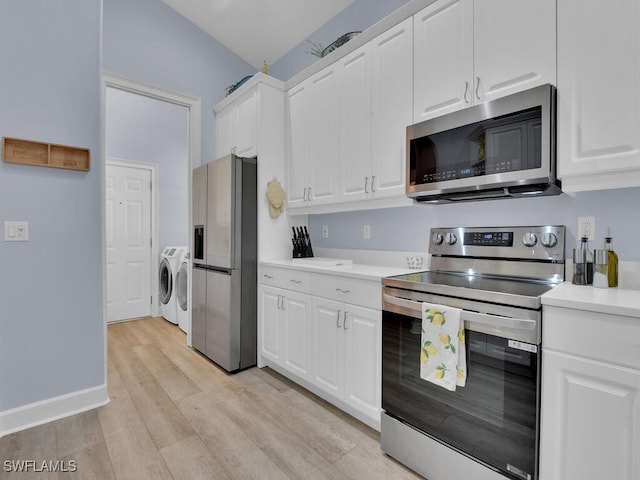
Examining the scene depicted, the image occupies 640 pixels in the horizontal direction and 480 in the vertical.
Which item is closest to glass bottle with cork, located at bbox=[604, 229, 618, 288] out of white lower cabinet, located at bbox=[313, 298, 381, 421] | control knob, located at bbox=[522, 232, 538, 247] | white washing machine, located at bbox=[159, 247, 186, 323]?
control knob, located at bbox=[522, 232, 538, 247]

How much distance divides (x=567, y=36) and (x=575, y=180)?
2.03 feet

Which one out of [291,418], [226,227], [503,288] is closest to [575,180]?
[503,288]

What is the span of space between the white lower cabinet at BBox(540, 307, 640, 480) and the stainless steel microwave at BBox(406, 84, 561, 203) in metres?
0.67

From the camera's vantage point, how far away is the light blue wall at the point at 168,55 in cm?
303

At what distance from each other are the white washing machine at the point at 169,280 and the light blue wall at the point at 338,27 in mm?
2487

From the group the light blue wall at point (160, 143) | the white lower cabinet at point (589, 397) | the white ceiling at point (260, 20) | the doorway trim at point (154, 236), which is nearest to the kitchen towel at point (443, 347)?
the white lower cabinet at point (589, 397)

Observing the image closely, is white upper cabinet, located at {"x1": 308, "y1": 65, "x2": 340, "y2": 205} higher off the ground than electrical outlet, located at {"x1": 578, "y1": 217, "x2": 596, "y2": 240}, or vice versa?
white upper cabinet, located at {"x1": 308, "y1": 65, "x2": 340, "y2": 205}

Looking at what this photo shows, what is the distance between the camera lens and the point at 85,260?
2246mm

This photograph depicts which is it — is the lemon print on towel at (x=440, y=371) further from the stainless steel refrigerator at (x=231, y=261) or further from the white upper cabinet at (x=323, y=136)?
the stainless steel refrigerator at (x=231, y=261)

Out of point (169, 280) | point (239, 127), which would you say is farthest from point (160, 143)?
point (239, 127)

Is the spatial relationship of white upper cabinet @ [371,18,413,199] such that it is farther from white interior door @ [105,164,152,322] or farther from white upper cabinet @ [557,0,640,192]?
white interior door @ [105,164,152,322]

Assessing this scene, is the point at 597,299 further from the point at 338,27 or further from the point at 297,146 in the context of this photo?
the point at 338,27

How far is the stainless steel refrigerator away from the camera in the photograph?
2752 mm

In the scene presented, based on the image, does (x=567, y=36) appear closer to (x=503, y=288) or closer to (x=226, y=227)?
(x=503, y=288)
